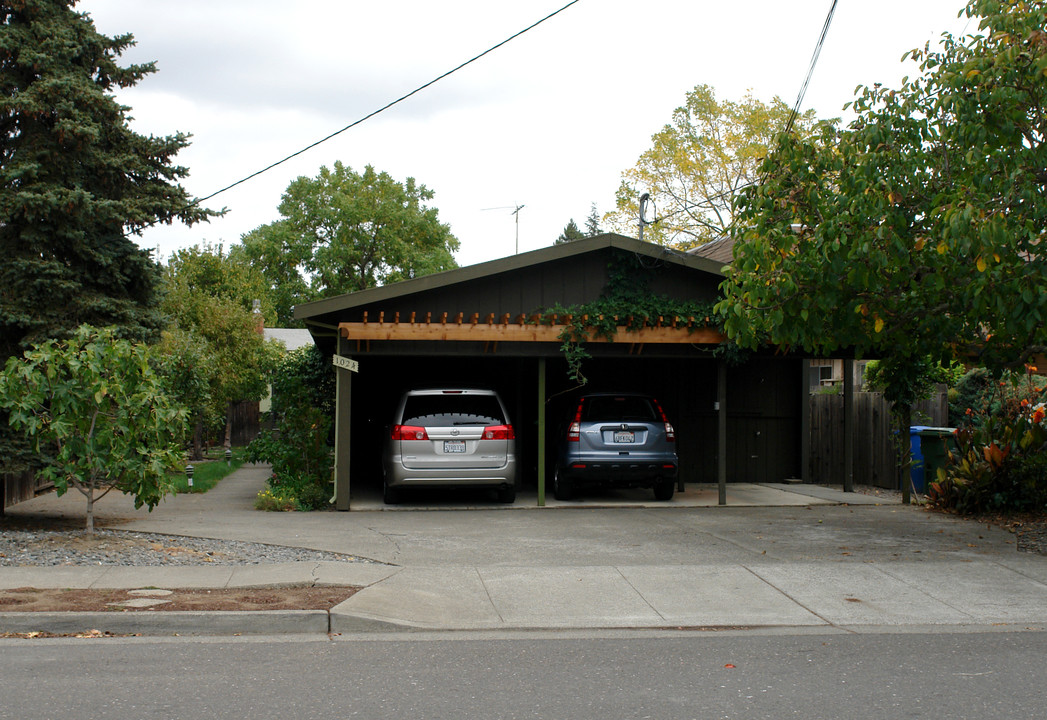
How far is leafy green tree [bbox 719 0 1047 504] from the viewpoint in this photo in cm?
912

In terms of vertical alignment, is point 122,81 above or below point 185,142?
above

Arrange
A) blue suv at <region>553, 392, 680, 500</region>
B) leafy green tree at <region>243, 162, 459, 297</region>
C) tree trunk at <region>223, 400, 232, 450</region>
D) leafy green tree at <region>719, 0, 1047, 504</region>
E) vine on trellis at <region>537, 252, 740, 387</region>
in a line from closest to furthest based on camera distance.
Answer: leafy green tree at <region>719, 0, 1047, 504</region> → vine on trellis at <region>537, 252, 740, 387</region> → blue suv at <region>553, 392, 680, 500</region> → tree trunk at <region>223, 400, 232, 450</region> → leafy green tree at <region>243, 162, 459, 297</region>

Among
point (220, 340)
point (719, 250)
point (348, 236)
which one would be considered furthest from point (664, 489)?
point (348, 236)

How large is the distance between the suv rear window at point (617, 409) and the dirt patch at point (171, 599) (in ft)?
21.6

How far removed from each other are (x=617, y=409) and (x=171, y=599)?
7885mm

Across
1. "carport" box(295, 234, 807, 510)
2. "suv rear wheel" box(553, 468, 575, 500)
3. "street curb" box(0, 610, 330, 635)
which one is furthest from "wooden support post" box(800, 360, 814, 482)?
"street curb" box(0, 610, 330, 635)

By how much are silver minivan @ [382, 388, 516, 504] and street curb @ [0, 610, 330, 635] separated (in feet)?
20.0

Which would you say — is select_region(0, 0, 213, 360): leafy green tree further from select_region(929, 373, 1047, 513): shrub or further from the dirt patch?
select_region(929, 373, 1047, 513): shrub

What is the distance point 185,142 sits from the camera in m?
13.8

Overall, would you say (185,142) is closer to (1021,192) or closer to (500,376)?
(500,376)

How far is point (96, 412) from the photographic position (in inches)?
396

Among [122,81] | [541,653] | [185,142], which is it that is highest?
[122,81]

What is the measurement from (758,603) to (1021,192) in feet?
15.2

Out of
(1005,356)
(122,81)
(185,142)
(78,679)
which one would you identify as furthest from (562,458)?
(78,679)
